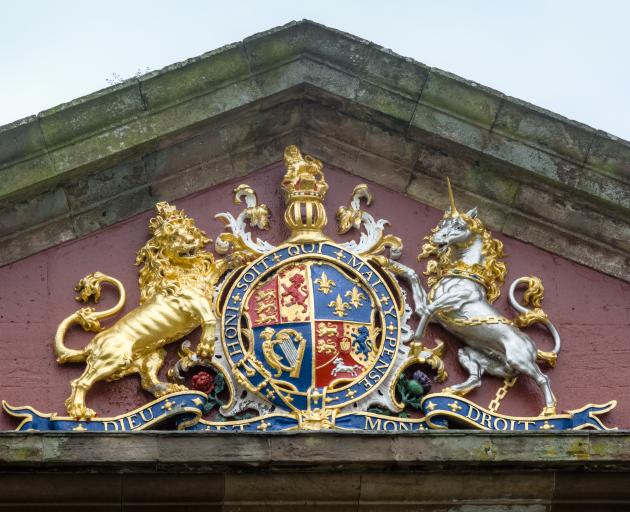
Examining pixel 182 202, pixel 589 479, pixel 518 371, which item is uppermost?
pixel 182 202

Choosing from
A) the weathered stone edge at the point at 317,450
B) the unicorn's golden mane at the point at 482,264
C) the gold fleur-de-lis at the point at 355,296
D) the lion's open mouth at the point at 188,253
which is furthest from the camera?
the unicorn's golden mane at the point at 482,264

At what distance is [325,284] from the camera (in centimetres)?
1397

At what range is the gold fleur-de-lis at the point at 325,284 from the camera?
13.9m

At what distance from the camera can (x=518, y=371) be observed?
45.2 feet

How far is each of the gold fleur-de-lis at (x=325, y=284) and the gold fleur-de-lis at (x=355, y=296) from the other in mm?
128

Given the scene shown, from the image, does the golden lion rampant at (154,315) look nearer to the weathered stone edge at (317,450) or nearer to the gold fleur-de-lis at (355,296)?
the weathered stone edge at (317,450)

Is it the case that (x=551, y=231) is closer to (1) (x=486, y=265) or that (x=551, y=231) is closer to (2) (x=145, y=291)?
(1) (x=486, y=265)

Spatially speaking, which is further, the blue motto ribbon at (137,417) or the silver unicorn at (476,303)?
the silver unicorn at (476,303)

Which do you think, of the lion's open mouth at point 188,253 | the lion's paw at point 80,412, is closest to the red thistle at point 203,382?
the lion's paw at point 80,412

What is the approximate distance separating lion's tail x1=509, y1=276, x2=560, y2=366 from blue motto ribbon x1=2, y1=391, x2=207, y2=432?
2.36 m

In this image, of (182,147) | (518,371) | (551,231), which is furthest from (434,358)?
(182,147)

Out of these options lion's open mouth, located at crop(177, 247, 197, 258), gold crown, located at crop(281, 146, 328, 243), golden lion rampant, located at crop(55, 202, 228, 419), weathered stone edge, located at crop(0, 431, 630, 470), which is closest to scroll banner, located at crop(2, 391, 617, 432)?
golden lion rampant, located at crop(55, 202, 228, 419)

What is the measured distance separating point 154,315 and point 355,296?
1.40 metres

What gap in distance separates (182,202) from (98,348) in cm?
150
